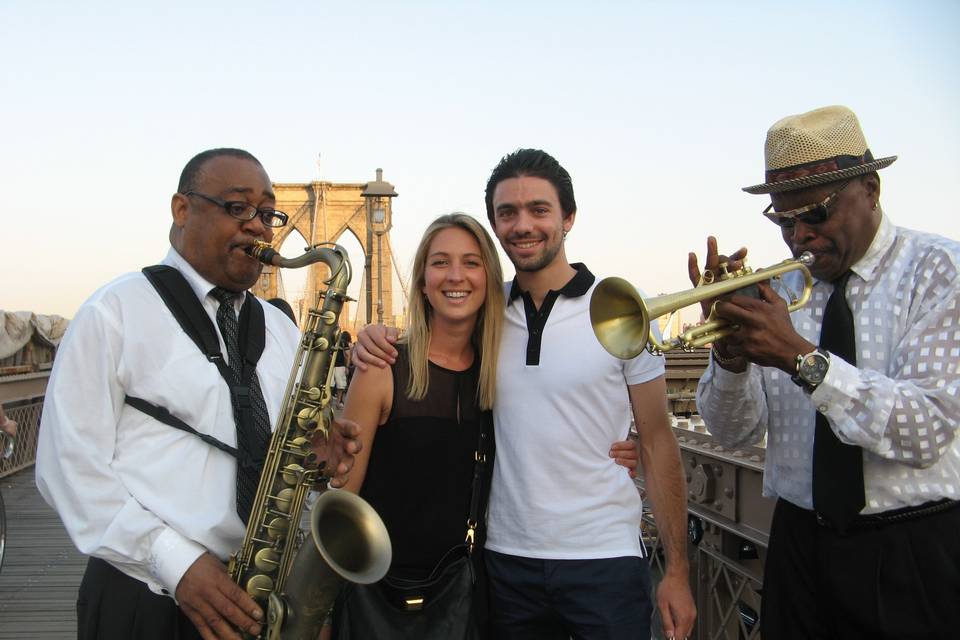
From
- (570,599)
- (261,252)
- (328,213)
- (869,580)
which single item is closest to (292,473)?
(261,252)

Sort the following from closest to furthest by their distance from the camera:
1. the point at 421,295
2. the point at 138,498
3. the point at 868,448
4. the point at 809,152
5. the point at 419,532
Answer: the point at 868,448 < the point at 138,498 < the point at 809,152 < the point at 419,532 < the point at 421,295

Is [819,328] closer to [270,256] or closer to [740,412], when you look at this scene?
[740,412]

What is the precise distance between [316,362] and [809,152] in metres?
1.86

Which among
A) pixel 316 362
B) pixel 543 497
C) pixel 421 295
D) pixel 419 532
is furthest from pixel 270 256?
pixel 543 497

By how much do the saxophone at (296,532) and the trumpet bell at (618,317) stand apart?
0.93m

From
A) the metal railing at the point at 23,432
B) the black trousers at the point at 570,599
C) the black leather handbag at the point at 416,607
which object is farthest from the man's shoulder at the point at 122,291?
the metal railing at the point at 23,432

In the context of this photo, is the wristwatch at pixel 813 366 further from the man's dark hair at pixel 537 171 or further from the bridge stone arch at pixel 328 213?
the bridge stone arch at pixel 328 213

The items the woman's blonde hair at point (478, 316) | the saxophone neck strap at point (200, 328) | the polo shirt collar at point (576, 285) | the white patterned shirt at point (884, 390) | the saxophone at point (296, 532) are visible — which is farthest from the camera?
the polo shirt collar at point (576, 285)

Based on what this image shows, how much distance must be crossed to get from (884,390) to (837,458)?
0.31m

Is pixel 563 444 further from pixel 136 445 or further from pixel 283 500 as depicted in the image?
pixel 136 445

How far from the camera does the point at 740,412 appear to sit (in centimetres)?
256

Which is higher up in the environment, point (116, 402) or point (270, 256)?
point (270, 256)

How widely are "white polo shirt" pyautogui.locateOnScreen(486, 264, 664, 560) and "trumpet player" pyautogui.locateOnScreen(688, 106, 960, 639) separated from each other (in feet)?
1.31

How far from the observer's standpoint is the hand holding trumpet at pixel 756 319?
204 cm
